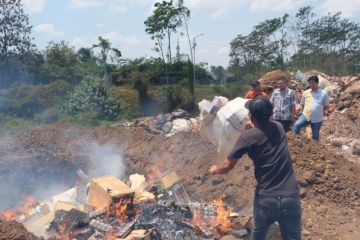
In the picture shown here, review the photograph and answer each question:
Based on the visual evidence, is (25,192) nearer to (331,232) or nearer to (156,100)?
(331,232)

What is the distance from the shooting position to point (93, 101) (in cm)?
1980

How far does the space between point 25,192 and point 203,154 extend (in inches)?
149

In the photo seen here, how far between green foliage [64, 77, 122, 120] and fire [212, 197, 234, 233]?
13518mm

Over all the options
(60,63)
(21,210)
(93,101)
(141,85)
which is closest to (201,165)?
(21,210)

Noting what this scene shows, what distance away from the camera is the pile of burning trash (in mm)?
5496

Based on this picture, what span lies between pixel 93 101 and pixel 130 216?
1427cm

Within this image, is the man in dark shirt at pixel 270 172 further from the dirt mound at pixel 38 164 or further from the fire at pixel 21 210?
the dirt mound at pixel 38 164

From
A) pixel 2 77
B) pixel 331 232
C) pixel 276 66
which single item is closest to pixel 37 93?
pixel 2 77

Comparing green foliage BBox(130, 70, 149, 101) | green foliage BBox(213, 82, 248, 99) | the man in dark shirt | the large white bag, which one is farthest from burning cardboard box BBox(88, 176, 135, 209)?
green foliage BBox(213, 82, 248, 99)

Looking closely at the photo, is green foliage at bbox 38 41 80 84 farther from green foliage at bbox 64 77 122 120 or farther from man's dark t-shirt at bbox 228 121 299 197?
man's dark t-shirt at bbox 228 121 299 197

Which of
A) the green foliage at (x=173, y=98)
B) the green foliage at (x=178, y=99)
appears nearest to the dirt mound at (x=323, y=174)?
the green foliage at (x=178, y=99)

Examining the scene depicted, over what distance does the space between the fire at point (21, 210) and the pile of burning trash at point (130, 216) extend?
0.03m

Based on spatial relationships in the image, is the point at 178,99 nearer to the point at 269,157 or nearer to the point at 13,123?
the point at 13,123

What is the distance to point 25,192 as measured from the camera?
843cm
